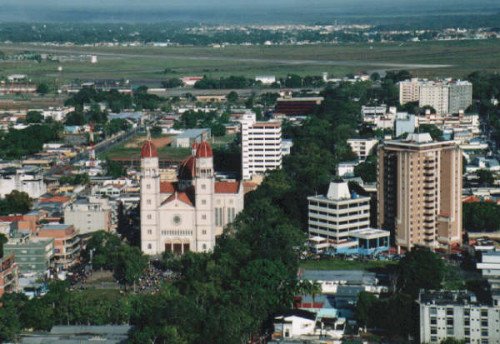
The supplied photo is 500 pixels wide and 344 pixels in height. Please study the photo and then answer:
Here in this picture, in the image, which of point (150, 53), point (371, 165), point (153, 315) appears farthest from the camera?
point (150, 53)

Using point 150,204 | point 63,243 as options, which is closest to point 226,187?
point 150,204

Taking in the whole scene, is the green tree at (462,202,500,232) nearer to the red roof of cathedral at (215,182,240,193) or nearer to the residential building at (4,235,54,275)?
the red roof of cathedral at (215,182,240,193)

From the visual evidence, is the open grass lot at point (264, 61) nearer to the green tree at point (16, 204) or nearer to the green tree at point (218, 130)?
the green tree at point (218, 130)

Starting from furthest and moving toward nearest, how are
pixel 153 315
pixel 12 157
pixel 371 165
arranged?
pixel 12 157
pixel 371 165
pixel 153 315

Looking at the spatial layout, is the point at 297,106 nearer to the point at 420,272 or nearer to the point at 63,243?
the point at 63,243

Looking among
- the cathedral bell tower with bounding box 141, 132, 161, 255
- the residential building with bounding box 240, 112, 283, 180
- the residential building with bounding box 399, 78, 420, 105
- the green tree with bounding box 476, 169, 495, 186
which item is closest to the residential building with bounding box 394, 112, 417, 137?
the residential building with bounding box 240, 112, 283, 180

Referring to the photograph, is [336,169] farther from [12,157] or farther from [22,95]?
[22,95]

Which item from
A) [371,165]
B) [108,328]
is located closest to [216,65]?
[371,165]
